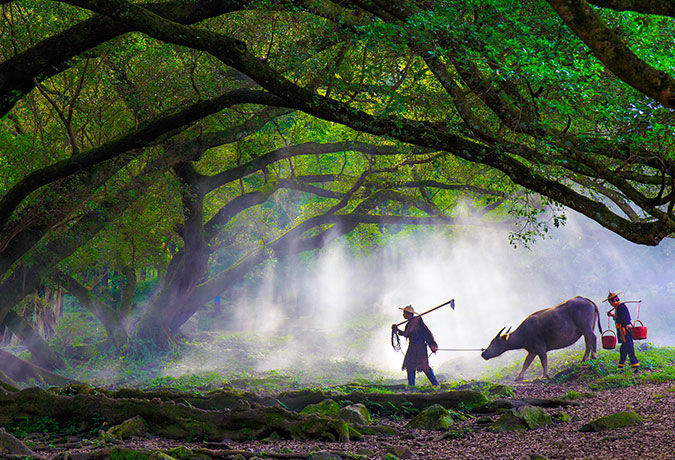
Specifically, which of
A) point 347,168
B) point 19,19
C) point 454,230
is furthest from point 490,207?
point 19,19

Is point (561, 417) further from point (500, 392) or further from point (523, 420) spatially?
point (500, 392)

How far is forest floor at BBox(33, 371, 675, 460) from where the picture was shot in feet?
20.4

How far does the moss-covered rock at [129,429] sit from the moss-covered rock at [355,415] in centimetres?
279

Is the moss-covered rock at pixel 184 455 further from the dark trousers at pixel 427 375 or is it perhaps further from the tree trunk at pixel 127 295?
the tree trunk at pixel 127 295

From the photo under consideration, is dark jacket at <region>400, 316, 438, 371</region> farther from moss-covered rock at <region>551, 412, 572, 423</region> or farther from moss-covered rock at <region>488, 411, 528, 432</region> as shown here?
moss-covered rock at <region>488, 411, 528, 432</region>

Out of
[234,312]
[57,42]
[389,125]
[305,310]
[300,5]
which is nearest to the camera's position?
[389,125]

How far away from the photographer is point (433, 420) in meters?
8.47

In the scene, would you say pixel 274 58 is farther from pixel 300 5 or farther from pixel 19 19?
pixel 19 19

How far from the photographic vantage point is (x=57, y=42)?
8.81m

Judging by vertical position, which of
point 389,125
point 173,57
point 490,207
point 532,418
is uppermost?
point 173,57

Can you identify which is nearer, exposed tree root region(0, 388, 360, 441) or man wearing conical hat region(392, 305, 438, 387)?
exposed tree root region(0, 388, 360, 441)

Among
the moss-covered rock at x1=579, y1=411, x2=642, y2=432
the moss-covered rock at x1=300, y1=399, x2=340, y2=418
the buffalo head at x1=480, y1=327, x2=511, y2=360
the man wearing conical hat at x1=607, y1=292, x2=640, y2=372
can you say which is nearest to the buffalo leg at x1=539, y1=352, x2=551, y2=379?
the buffalo head at x1=480, y1=327, x2=511, y2=360

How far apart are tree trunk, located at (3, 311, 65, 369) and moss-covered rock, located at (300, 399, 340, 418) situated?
44.8 ft

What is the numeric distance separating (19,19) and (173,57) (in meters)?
2.96
